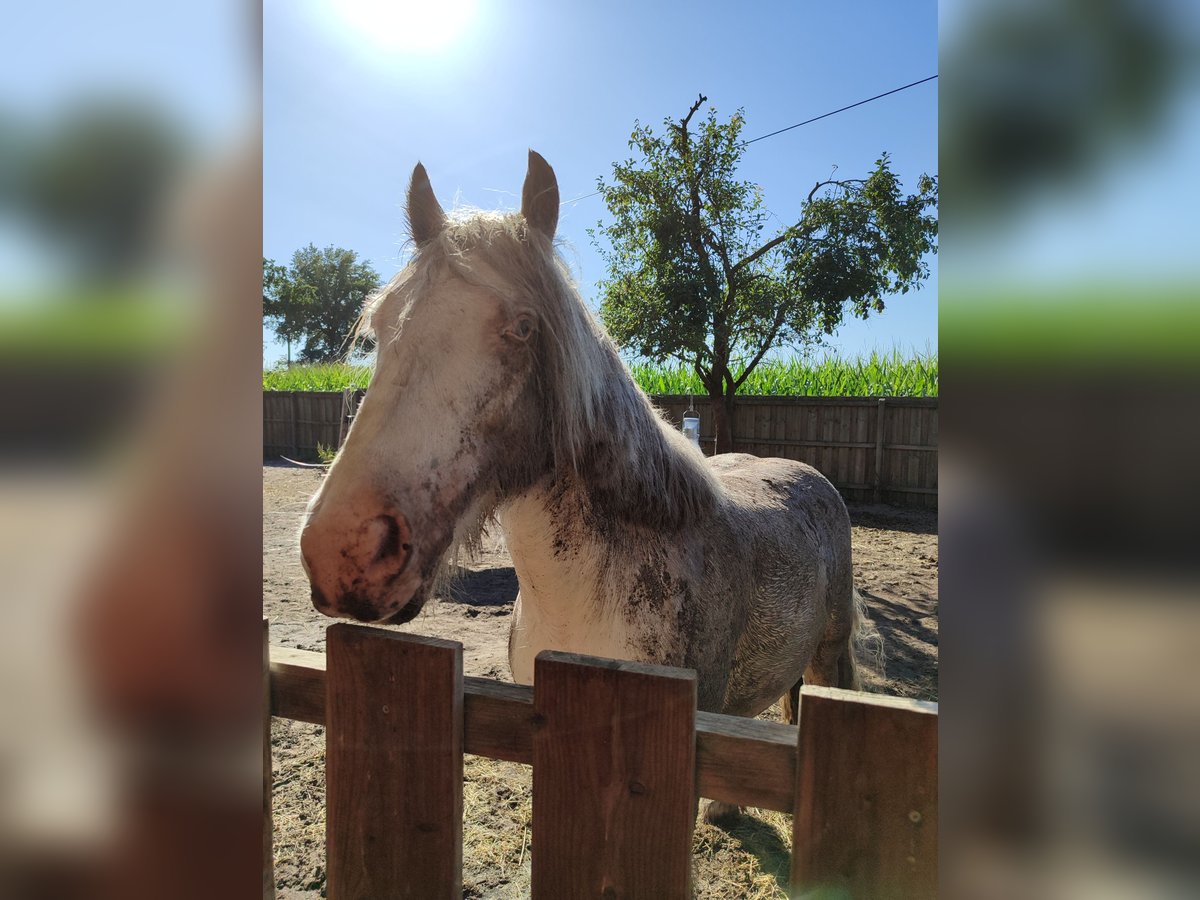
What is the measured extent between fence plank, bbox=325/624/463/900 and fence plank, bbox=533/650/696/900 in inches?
6.8

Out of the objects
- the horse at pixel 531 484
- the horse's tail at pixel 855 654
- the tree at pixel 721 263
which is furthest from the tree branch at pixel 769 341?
the horse at pixel 531 484

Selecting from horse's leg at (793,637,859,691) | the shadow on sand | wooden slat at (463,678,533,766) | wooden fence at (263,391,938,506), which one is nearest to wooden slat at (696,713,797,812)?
wooden slat at (463,678,533,766)

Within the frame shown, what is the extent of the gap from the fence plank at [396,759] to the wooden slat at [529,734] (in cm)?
5

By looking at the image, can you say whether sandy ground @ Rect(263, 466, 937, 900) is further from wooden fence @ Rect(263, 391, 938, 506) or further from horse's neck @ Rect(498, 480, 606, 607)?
wooden fence @ Rect(263, 391, 938, 506)

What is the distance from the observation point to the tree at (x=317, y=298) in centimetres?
2698

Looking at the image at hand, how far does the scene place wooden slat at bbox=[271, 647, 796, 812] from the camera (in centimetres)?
100

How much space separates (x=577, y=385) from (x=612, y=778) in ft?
2.87

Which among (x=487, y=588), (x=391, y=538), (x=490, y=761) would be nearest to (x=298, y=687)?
(x=391, y=538)

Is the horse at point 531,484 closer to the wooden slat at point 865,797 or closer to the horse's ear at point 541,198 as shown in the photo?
the horse's ear at point 541,198

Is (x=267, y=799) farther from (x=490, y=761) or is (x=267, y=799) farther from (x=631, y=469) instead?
(x=490, y=761)

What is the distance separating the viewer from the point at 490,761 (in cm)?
360

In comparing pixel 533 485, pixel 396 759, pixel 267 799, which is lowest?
pixel 267 799
